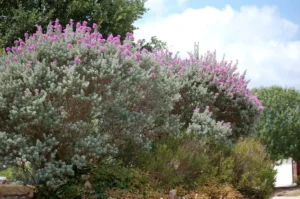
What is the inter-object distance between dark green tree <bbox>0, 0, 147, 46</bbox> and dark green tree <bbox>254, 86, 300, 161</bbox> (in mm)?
9059

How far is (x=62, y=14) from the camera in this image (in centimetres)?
2531

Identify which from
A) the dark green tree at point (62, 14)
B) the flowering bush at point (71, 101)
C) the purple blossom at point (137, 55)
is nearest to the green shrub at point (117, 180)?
the flowering bush at point (71, 101)

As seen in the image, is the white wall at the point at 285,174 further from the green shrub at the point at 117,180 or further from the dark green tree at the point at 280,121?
the green shrub at the point at 117,180

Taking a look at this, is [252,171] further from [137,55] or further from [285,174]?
[285,174]

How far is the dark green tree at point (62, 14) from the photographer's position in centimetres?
2378

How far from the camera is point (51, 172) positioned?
9.34m

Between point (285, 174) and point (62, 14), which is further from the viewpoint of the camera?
point (285, 174)

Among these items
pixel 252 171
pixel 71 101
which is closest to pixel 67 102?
pixel 71 101

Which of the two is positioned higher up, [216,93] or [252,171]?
[216,93]

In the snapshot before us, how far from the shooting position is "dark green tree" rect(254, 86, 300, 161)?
29547mm

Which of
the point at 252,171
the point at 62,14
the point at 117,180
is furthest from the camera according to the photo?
the point at 62,14

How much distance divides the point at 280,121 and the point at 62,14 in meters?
13.5

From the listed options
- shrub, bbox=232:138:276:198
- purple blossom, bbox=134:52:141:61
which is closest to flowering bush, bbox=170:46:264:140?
shrub, bbox=232:138:276:198

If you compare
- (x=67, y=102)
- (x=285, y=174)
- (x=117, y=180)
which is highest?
(x=67, y=102)
